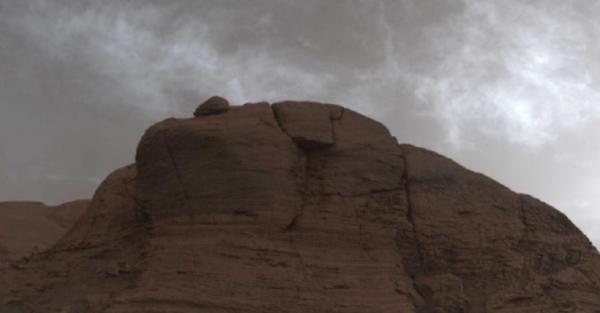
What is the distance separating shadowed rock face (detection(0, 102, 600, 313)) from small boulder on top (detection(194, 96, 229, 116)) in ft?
1.00

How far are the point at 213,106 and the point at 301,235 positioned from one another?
4023 mm

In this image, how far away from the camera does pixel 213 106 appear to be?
18266 millimetres

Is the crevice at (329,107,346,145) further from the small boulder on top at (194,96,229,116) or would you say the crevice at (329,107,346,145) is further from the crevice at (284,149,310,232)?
the small boulder on top at (194,96,229,116)

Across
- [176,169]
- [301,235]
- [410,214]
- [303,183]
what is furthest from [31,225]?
[410,214]

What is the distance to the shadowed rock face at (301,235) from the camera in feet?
51.9

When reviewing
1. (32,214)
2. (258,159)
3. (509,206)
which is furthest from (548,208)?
(32,214)

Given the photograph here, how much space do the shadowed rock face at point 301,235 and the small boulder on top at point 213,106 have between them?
30 centimetres

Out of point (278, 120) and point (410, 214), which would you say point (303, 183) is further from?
point (410, 214)

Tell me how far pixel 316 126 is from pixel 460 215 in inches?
177

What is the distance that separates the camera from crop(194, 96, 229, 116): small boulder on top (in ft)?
59.9

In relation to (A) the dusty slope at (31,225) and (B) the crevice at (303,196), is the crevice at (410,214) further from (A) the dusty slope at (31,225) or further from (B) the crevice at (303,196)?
(A) the dusty slope at (31,225)

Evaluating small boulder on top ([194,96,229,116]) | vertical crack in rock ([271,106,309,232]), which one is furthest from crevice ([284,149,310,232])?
small boulder on top ([194,96,229,116])

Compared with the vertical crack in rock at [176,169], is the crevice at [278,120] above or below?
above

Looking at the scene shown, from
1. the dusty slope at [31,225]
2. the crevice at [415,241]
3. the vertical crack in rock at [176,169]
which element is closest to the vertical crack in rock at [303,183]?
the vertical crack in rock at [176,169]
